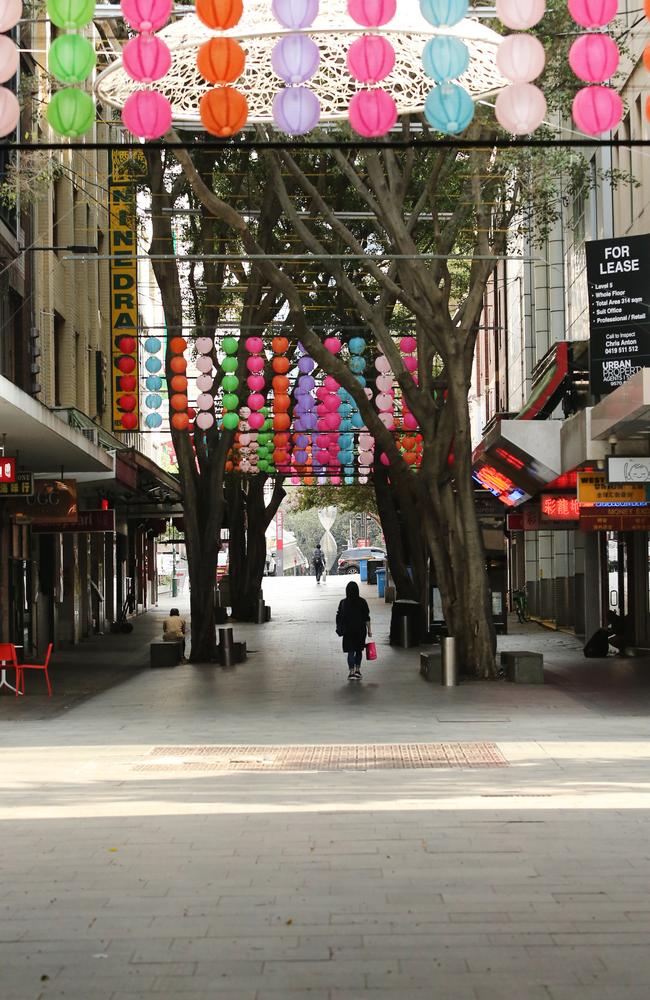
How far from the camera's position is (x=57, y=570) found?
3306 centimetres

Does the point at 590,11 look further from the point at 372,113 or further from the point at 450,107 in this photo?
the point at 372,113

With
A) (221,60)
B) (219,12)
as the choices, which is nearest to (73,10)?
(219,12)

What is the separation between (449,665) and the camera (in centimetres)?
2205

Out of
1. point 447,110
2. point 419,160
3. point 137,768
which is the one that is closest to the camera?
point 447,110

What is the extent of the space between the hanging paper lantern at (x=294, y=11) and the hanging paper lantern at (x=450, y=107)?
127cm

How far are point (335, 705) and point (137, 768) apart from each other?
6.10 metres

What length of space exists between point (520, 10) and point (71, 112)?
3.00 meters

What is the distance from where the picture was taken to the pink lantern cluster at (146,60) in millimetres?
9422

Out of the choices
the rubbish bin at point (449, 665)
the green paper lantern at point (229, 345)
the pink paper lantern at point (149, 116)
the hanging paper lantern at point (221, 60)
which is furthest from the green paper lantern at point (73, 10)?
the green paper lantern at point (229, 345)

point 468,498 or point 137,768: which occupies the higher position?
point 468,498

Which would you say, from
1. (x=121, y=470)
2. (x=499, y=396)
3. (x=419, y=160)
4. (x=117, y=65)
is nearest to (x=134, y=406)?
(x=121, y=470)

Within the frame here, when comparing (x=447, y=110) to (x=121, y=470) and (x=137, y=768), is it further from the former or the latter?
(x=121, y=470)

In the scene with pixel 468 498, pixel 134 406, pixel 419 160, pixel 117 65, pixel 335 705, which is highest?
pixel 419 160

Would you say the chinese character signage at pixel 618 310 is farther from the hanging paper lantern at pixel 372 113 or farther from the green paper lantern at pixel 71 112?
the green paper lantern at pixel 71 112
